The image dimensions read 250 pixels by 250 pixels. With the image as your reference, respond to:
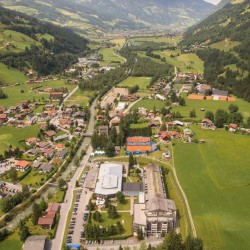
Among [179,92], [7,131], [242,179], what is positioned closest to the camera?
[242,179]

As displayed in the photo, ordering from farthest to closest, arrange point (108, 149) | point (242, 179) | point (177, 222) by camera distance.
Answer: point (108, 149), point (242, 179), point (177, 222)

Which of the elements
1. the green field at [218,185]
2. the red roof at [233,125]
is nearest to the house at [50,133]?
the green field at [218,185]

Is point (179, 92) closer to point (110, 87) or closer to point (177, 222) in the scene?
point (110, 87)

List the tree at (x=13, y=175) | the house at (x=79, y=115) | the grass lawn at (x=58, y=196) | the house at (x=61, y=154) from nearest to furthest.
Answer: the grass lawn at (x=58, y=196), the tree at (x=13, y=175), the house at (x=61, y=154), the house at (x=79, y=115)

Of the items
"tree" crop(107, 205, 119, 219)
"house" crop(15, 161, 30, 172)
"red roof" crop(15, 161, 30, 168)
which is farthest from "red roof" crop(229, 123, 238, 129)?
"house" crop(15, 161, 30, 172)

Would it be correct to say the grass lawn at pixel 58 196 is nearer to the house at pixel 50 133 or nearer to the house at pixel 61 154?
the house at pixel 61 154

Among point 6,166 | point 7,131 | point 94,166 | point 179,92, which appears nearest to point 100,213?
point 94,166
